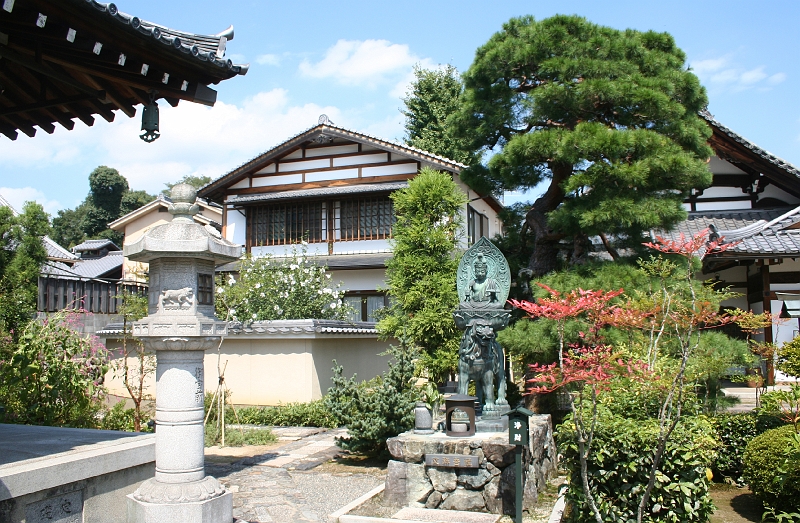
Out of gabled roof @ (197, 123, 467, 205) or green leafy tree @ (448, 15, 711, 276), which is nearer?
green leafy tree @ (448, 15, 711, 276)

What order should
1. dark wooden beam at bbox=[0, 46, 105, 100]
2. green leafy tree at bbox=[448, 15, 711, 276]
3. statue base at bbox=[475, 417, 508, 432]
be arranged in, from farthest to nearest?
green leafy tree at bbox=[448, 15, 711, 276]
statue base at bbox=[475, 417, 508, 432]
dark wooden beam at bbox=[0, 46, 105, 100]

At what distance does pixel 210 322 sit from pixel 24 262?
8.31 meters

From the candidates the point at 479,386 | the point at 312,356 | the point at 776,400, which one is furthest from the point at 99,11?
the point at 312,356

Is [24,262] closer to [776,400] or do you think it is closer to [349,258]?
[349,258]

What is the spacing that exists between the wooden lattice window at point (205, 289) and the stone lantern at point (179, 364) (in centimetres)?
2

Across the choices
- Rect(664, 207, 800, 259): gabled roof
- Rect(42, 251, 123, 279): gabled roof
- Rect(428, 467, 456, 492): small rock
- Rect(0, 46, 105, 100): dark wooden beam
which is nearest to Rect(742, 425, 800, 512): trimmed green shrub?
Rect(428, 467, 456, 492): small rock

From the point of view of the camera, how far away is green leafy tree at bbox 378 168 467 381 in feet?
48.1

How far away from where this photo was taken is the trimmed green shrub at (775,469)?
6.83 m

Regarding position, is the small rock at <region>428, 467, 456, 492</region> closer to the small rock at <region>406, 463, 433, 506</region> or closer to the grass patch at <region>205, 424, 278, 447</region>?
the small rock at <region>406, 463, 433, 506</region>

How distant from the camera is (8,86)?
22.8ft

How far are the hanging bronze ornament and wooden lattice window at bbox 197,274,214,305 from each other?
1.64 meters

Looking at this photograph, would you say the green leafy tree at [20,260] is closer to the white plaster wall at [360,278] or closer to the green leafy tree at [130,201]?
the white plaster wall at [360,278]

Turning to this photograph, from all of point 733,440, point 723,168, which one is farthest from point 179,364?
point 723,168

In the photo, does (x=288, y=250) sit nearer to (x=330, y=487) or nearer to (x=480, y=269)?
(x=480, y=269)
